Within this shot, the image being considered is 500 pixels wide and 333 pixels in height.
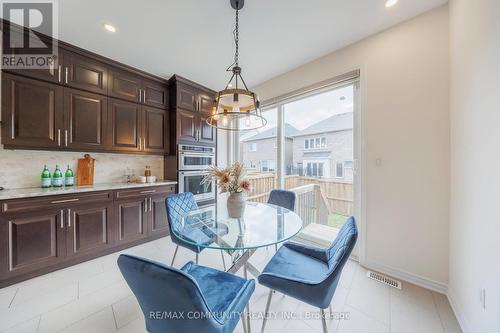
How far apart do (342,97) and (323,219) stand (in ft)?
6.03

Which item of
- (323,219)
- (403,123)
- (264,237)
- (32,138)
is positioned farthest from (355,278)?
(32,138)

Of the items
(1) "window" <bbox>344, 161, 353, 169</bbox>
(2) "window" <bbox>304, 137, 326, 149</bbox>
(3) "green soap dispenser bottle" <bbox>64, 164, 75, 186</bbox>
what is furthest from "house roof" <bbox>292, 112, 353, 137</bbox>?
(3) "green soap dispenser bottle" <bbox>64, 164, 75, 186</bbox>

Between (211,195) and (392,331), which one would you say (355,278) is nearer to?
(392,331)

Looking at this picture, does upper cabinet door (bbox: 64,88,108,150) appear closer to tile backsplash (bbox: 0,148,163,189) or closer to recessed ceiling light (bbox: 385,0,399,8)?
tile backsplash (bbox: 0,148,163,189)

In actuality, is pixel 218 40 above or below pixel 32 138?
above

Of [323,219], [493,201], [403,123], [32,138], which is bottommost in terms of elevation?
[323,219]

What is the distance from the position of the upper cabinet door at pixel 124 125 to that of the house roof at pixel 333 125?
264cm

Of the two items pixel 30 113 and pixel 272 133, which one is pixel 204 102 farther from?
pixel 30 113

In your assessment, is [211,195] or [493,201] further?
[211,195]

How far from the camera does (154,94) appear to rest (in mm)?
3072

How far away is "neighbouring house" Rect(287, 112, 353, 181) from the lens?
2.47 m

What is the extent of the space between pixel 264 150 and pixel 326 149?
3.82 feet

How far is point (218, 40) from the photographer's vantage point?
2215 millimetres

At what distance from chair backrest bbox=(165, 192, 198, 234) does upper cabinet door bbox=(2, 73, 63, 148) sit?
62.7 inches
